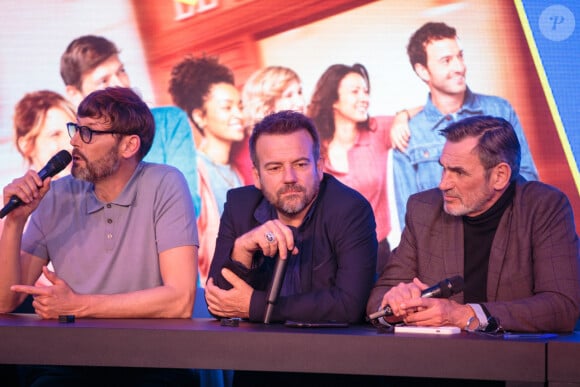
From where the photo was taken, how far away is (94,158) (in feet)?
9.75

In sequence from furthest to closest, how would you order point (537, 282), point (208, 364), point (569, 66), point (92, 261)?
point (569, 66) → point (92, 261) → point (537, 282) → point (208, 364)

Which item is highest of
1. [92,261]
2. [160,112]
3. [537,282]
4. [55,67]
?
[55,67]

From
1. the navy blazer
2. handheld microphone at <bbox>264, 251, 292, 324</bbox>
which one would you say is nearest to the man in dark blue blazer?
the navy blazer

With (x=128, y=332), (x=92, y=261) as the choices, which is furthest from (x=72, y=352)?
(x=92, y=261)

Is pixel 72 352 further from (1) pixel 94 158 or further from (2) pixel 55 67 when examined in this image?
(2) pixel 55 67

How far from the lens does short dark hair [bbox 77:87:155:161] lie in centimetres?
299

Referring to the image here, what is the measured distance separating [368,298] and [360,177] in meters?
1.22

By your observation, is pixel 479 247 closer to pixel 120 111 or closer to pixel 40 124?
pixel 120 111

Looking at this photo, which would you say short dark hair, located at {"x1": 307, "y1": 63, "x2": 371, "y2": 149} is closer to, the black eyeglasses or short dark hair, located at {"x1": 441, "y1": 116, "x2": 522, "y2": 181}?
short dark hair, located at {"x1": 441, "y1": 116, "x2": 522, "y2": 181}

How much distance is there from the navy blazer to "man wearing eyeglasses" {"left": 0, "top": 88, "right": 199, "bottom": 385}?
0.18m

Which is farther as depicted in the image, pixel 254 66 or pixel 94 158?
pixel 254 66

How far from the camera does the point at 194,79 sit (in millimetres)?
3982

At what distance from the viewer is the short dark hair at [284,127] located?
2924 millimetres

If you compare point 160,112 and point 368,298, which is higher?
point 160,112
